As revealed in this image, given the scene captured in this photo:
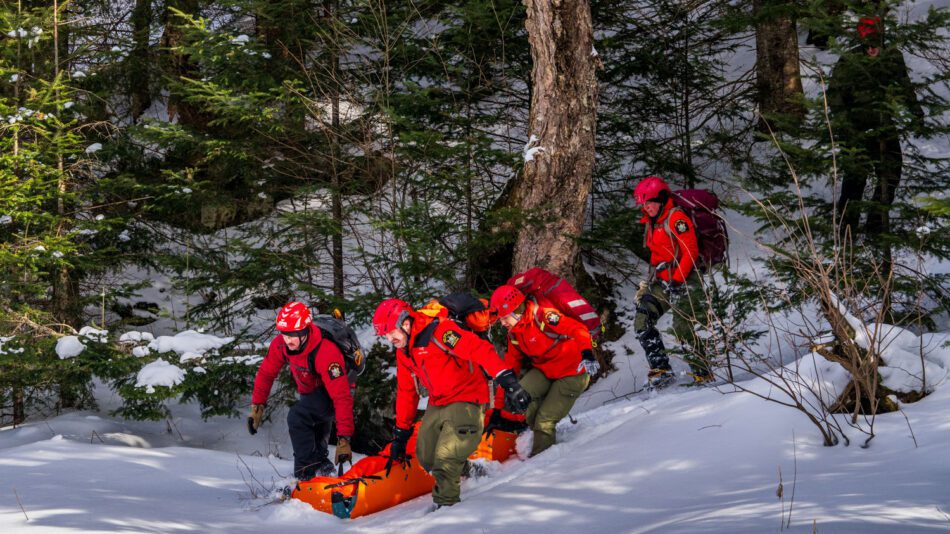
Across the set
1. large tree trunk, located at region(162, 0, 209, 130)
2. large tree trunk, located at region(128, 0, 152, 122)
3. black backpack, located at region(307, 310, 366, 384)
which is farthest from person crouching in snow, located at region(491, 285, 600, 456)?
large tree trunk, located at region(128, 0, 152, 122)

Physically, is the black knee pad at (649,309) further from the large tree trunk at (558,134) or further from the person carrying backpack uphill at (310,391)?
the person carrying backpack uphill at (310,391)

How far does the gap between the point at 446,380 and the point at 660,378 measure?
10.9 ft

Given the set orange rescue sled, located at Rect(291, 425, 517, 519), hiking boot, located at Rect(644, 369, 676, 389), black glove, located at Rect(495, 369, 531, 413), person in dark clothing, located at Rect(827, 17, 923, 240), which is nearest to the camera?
black glove, located at Rect(495, 369, 531, 413)

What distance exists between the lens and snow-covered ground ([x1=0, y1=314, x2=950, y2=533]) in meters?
3.76

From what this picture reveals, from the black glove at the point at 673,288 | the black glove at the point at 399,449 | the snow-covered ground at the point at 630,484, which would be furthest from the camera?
the black glove at the point at 673,288

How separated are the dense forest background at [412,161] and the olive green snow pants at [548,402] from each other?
2220 millimetres

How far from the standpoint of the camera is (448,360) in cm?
556

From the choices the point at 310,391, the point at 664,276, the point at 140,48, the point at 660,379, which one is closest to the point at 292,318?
the point at 310,391

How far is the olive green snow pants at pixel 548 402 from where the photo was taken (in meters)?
6.46

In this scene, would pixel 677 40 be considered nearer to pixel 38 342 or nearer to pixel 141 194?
pixel 141 194

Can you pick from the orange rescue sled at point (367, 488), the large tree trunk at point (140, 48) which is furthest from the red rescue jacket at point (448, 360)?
the large tree trunk at point (140, 48)

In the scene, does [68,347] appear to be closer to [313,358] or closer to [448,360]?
[313,358]

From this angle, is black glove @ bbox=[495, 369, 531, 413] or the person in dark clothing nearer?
black glove @ bbox=[495, 369, 531, 413]

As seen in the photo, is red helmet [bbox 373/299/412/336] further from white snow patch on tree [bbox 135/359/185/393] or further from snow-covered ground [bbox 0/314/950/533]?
white snow patch on tree [bbox 135/359/185/393]
